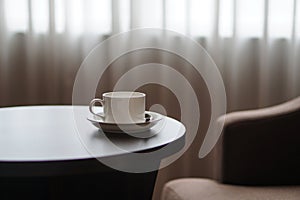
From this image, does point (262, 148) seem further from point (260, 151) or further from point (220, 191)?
point (220, 191)

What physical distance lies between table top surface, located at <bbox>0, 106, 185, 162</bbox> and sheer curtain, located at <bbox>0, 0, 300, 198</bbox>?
66 centimetres

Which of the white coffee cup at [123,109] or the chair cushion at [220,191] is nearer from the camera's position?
the white coffee cup at [123,109]

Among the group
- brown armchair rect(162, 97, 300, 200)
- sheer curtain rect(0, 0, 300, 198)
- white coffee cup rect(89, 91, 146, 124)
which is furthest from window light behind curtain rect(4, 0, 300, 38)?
white coffee cup rect(89, 91, 146, 124)

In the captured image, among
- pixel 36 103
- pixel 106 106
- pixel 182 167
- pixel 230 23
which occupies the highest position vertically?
pixel 230 23

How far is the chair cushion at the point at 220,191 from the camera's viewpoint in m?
1.33

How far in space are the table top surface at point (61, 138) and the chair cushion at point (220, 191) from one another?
0.81 ft

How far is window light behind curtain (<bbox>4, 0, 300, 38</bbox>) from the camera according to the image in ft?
6.53

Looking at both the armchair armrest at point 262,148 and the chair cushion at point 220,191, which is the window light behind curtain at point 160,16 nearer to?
the armchair armrest at point 262,148

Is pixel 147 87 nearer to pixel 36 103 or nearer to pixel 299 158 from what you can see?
pixel 36 103

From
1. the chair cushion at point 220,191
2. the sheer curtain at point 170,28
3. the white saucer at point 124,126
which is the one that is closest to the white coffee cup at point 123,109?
the white saucer at point 124,126

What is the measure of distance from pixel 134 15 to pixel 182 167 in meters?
0.71

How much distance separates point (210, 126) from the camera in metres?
2.13

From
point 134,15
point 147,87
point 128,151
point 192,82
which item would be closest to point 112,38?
point 134,15

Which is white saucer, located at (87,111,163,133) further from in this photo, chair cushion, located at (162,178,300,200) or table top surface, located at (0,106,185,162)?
chair cushion, located at (162,178,300,200)
